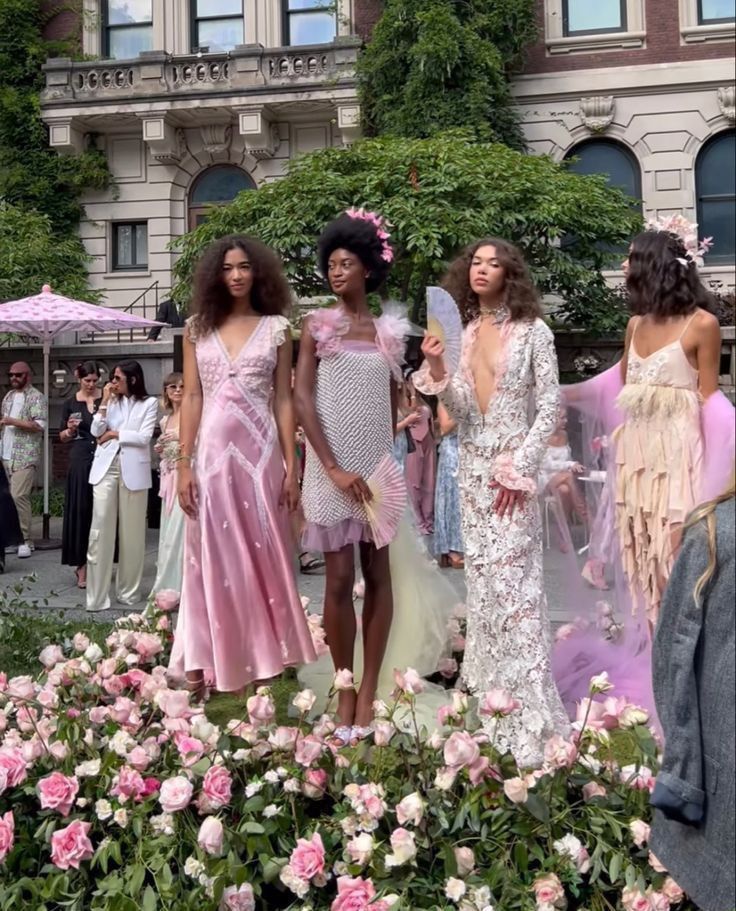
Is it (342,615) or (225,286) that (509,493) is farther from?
(225,286)

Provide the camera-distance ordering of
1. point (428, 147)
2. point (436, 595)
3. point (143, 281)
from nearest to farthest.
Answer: point (436, 595)
point (428, 147)
point (143, 281)

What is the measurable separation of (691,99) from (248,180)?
9.80m

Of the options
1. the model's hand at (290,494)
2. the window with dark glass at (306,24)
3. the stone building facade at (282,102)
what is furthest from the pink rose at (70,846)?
the window with dark glass at (306,24)

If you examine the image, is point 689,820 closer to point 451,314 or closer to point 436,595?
point 451,314

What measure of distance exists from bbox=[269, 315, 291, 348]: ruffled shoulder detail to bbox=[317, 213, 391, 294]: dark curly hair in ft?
1.09

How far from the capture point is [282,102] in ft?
66.2

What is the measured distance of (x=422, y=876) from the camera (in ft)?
8.87

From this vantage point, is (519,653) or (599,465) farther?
(599,465)

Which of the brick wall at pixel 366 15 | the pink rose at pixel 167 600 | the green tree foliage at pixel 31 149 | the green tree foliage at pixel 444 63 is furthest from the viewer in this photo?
the green tree foliage at pixel 31 149

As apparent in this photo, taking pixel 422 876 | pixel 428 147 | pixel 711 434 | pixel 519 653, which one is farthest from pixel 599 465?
pixel 428 147

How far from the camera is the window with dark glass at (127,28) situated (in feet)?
72.0

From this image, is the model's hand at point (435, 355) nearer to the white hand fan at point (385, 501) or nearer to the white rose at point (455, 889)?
the white hand fan at point (385, 501)

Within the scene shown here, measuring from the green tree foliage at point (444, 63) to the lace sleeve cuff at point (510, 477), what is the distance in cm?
1539

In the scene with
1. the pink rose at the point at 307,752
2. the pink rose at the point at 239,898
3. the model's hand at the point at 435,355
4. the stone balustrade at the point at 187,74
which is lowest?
the pink rose at the point at 239,898
